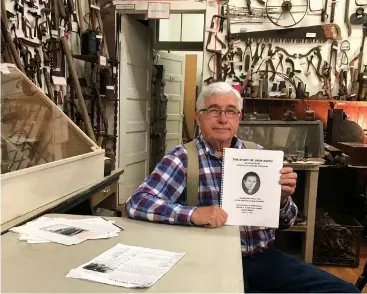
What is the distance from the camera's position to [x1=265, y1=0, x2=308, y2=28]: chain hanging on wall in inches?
187

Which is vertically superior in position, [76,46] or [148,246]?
[76,46]

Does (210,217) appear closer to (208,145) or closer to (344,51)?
(208,145)

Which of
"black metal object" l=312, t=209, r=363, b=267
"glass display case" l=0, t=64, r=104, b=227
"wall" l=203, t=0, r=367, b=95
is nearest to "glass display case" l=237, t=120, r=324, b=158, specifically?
"black metal object" l=312, t=209, r=363, b=267

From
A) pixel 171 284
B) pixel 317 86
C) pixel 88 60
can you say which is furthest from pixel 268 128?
pixel 171 284

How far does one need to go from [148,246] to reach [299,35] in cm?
411

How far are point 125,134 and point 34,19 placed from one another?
1.76 meters

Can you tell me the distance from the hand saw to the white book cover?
356 cm

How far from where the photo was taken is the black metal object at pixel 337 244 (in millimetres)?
3340

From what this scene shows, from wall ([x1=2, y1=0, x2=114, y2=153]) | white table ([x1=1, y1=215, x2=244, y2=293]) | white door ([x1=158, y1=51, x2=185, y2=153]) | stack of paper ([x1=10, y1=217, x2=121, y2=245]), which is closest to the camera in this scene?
white table ([x1=1, y1=215, x2=244, y2=293])

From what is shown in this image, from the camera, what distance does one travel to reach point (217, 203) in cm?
176

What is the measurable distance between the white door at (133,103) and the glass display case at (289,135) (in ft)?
5.05

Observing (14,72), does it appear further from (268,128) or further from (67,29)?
(268,128)

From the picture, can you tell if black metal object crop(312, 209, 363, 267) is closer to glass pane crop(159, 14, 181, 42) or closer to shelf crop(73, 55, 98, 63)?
shelf crop(73, 55, 98, 63)

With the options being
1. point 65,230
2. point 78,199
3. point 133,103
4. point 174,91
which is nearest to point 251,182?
point 65,230
